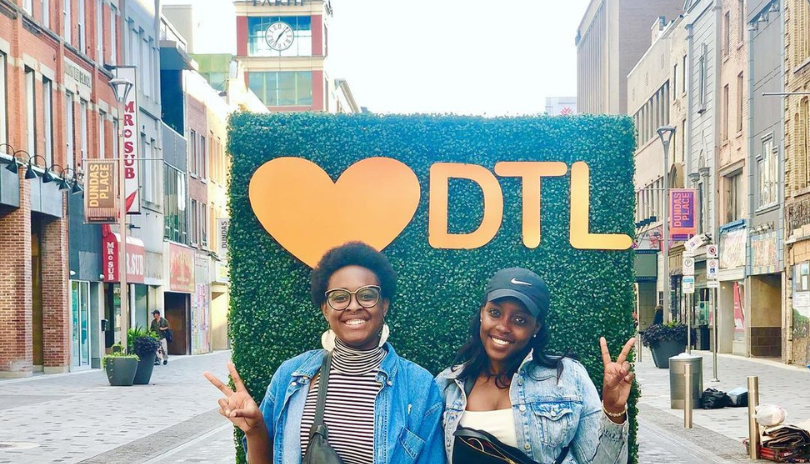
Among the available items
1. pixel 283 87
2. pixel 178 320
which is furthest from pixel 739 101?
pixel 283 87

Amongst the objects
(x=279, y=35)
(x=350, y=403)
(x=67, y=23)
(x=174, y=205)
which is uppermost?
(x=279, y=35)

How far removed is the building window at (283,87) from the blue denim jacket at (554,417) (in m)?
86.3

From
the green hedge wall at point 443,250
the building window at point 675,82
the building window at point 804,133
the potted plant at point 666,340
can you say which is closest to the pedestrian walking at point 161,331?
the potted plant at point 666,340

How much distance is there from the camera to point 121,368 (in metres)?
25.1

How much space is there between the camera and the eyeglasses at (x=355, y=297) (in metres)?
4.84

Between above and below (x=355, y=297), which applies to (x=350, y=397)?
below

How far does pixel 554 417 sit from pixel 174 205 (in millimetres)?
42933

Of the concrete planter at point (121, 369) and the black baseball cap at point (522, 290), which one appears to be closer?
the black baseball cap at point (522, 290)

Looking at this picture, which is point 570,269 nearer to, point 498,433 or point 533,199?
point 533,199

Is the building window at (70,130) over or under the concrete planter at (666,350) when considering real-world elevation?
over

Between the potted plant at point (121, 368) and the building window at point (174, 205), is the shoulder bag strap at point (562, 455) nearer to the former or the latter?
the potted plant at point (121, 368)

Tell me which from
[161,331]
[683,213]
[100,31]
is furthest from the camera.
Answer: [683,213]

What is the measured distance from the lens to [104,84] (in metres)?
36.6

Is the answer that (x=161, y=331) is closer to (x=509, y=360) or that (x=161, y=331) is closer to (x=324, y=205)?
(x=324, y=205)
